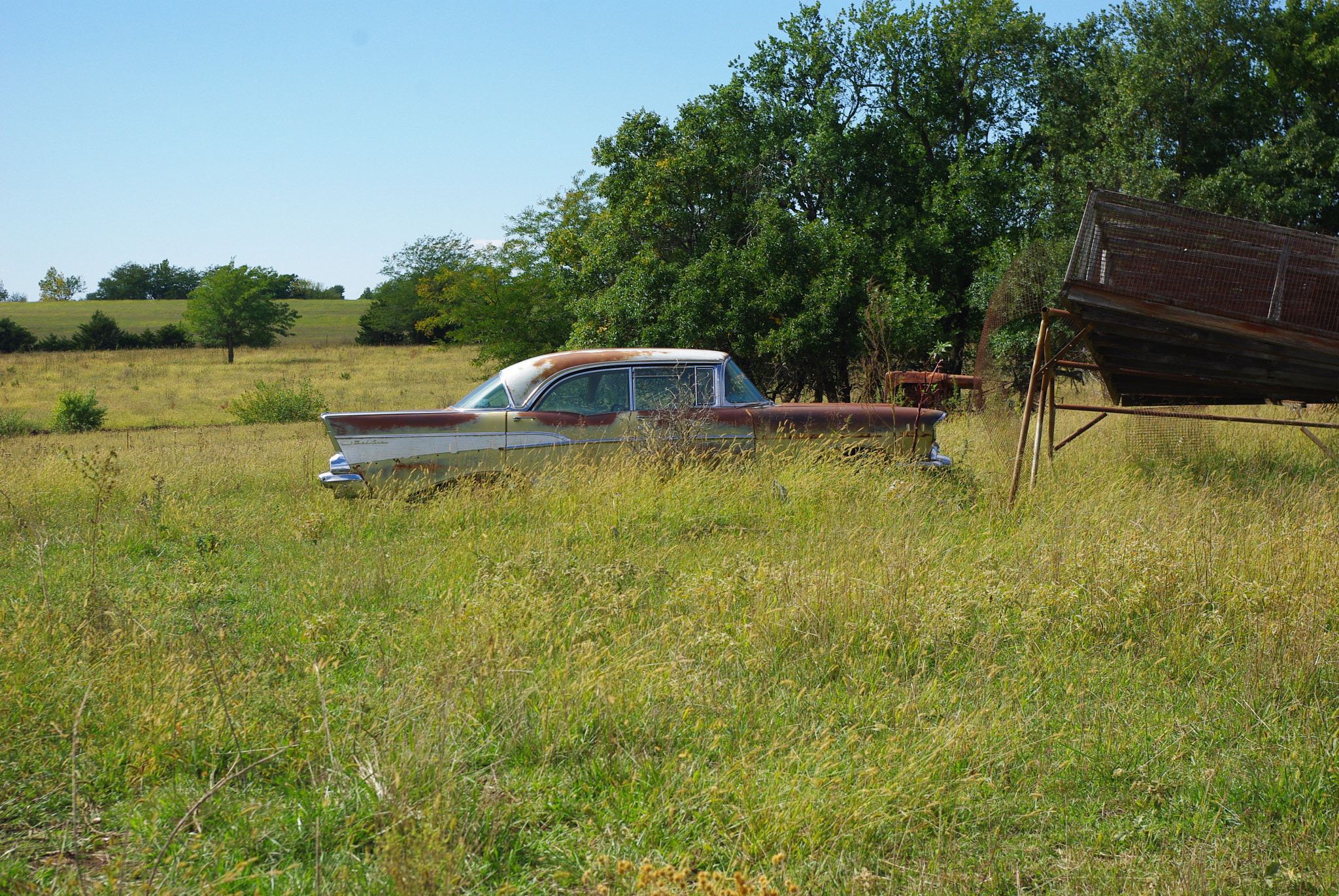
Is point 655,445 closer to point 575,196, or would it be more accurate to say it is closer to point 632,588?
point 632,588

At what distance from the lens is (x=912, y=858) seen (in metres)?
2.61

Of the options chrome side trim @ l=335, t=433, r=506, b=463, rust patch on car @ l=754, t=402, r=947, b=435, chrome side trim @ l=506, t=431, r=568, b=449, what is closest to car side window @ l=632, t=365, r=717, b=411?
rust patch on car @ l=754, t=402, r=947, b=435

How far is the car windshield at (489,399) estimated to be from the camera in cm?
742

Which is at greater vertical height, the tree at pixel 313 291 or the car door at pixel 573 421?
the tree at pixel 313 291

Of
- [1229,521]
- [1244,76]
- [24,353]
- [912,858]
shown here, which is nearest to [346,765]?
[912,858]

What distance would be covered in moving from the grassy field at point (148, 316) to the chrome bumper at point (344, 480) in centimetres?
5390

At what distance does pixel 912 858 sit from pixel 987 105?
20764 millimetres

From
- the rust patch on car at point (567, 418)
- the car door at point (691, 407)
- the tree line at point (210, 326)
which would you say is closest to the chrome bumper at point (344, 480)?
Answer: the rust patch on car at point (567, 418)

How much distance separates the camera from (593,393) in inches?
298

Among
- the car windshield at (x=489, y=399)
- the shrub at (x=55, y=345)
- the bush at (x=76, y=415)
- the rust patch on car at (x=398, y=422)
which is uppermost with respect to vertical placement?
the shrub at (x=55, y=345)

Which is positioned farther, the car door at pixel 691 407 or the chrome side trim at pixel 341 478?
the car door at pixel 691 407

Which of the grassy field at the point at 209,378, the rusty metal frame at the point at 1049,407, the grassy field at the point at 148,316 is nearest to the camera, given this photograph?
the rusty metal frame at the point at 1049,407

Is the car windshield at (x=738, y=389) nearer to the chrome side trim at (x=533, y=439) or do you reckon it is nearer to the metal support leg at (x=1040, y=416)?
the chrome side trim at (x=533, y=439)

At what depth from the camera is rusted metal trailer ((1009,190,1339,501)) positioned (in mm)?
6504
